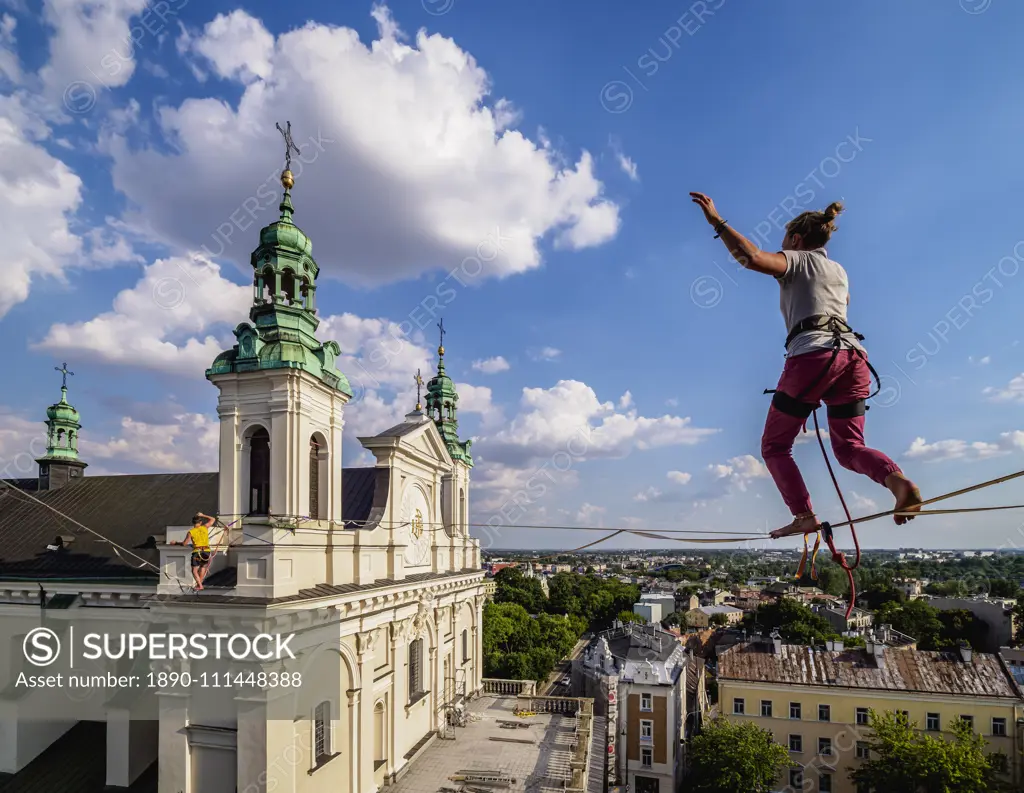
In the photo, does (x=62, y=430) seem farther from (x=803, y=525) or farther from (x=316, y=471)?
(x=803, y=525)

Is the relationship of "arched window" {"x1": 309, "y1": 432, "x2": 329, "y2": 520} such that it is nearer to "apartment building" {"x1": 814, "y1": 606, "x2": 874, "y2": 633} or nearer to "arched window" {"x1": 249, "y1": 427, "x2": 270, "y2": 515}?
"arched window" {"x1": 249, "y1": 427, "x2": 270, "y2": 515}

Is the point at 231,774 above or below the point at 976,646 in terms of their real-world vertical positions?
above

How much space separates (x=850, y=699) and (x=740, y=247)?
→ 144 feet

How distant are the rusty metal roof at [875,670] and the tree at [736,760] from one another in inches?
202

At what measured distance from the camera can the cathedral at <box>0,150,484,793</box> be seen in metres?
17.9

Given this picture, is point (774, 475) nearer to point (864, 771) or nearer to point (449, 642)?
point (449, 642)

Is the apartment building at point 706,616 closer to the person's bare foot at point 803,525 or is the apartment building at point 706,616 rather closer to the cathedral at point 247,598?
the cathedral at point 247,598

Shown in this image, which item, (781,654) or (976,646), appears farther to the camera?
(976,646)

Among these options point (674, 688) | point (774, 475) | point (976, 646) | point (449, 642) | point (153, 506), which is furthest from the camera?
point (976, 646)

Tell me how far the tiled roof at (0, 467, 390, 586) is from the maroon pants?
2130 cm

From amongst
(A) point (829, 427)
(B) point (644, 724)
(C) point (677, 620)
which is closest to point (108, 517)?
(A) point (829, 427)

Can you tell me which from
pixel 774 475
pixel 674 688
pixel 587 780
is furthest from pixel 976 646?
pixel 774 475

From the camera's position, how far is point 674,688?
4059cm

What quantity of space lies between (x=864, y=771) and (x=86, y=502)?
132ft
